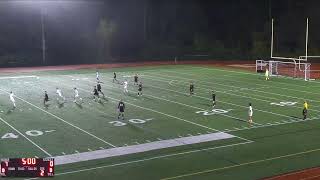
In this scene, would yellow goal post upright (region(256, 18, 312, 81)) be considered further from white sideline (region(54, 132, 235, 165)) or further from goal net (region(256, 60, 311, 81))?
white sideline (region(54, 132, 235, 165))

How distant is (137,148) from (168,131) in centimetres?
305

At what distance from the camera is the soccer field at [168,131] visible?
15.4 meters

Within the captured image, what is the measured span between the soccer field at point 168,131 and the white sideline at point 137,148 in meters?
0.03

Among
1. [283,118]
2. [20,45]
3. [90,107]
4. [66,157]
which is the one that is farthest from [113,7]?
[66,157]

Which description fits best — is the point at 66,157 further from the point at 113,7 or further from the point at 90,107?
the point at 113,7

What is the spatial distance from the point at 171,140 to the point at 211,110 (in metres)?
6.97

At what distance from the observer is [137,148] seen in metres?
17.6

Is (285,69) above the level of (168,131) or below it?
above

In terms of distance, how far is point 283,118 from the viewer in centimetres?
2314
